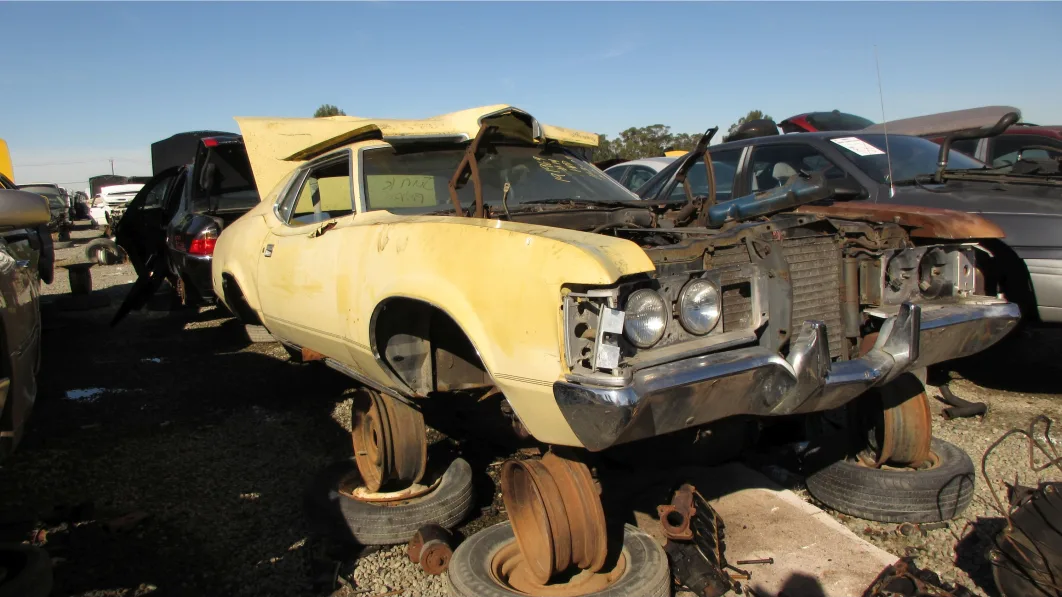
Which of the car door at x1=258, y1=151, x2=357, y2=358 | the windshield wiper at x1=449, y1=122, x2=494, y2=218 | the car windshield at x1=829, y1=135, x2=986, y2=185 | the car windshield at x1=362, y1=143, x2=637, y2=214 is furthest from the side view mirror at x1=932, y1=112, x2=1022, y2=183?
the car door at x1=258, y1=151, x2=357, y2=358

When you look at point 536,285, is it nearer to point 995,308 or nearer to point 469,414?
point 995,308

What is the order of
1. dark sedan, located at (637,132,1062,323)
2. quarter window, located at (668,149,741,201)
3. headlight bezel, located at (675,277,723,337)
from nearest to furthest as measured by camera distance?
headlight bezel, located at (675,277,723,337), dark sedan, located at (637,132,1062,323), quarter window, located at (668,149,741,201)

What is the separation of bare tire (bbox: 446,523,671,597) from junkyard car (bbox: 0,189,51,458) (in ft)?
5.23

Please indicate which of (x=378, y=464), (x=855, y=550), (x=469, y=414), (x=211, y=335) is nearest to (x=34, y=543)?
(x=378, y=464)

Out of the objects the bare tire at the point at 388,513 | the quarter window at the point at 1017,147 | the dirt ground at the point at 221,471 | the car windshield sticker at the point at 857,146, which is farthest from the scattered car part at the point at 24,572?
the quarter window at the point at 1017,147

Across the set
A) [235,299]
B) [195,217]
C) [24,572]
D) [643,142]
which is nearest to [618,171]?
[195,217]

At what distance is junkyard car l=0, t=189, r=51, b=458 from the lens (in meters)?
2.57

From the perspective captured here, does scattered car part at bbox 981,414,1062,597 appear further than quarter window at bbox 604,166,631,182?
No

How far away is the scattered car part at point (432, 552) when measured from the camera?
2965 mm

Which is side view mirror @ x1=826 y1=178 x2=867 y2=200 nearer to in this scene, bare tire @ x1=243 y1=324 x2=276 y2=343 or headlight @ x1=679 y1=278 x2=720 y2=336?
headlight @ x1=679 y1=278 x2=720 y2=336

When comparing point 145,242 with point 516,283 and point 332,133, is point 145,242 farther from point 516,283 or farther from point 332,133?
point 516,283

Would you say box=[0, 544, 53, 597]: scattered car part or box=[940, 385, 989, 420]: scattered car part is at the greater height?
box=[0, 544, 53, 597]: scattered car part

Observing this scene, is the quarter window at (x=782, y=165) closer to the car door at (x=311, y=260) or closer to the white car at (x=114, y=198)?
the car door at (x=311, y=260)

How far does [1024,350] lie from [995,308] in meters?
3.55
